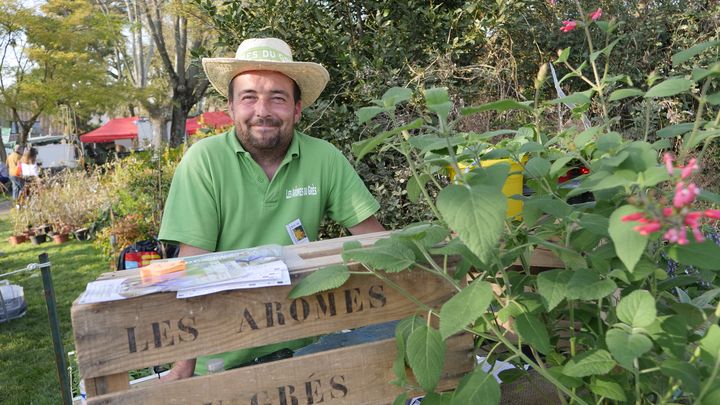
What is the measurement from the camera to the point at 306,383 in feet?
4.50

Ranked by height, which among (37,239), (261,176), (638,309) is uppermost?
(261,176)

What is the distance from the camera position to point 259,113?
2.51 m

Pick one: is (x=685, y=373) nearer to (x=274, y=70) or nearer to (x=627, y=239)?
(x=627, y=239)

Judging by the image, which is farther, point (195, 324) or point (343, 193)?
point (343, 193)

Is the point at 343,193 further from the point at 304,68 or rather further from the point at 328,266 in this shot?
the point at 328,266

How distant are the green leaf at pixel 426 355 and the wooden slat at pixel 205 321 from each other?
0.24 metres

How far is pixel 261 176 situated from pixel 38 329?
450 cm

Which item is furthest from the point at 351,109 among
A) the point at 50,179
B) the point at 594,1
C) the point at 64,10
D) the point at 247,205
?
the point at 64,10

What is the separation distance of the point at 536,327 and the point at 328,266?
461mm

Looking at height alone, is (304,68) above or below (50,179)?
above

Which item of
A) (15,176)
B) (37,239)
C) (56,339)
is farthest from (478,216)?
(15,176)

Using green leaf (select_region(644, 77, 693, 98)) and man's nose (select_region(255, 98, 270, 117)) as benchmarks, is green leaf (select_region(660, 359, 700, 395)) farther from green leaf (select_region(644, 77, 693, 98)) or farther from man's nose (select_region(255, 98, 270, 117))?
man's nose (select_region(255, 98, 270, 117))

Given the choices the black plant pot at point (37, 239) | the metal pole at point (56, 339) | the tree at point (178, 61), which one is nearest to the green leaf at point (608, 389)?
the metal pole at point (56, 339)

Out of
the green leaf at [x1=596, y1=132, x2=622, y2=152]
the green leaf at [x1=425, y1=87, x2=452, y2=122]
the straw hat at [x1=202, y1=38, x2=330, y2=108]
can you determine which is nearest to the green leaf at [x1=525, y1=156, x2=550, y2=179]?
the green leaf at [x1=596, y1=132, x2=622, y2=152]
